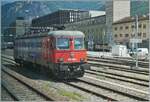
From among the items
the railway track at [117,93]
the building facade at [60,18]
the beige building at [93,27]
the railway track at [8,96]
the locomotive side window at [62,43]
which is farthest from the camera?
the beige building at [93,27]

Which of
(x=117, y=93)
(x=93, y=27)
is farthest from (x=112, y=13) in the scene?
(x=117, y=93)

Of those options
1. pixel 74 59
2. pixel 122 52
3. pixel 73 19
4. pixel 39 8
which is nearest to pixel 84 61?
pixel 74 59

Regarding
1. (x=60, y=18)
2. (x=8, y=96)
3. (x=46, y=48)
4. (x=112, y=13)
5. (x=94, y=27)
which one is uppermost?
(x=112, y=13)

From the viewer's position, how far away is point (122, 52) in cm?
5397

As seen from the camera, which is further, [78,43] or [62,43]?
[78,43]

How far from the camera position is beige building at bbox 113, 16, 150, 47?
262ft

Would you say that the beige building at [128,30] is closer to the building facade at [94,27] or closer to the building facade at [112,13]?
the building facade at [112,13]

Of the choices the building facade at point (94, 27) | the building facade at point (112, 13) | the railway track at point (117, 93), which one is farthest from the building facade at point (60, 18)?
the railway track at point (117, 93)

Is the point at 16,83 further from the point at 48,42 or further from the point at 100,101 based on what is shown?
the point at 100,101

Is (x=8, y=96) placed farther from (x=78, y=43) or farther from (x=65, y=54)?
(x=78, y=43)

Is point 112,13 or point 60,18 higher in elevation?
point 112,13

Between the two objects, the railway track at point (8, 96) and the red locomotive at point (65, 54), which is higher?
the red locomotive at point (65, 54)

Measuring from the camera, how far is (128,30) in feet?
292

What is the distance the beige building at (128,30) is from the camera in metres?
79.9
